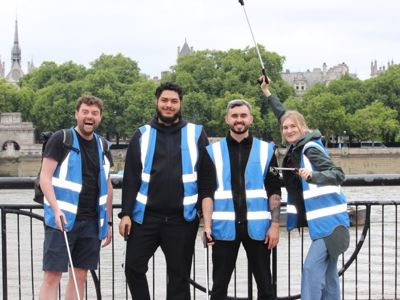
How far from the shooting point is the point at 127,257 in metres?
6.44

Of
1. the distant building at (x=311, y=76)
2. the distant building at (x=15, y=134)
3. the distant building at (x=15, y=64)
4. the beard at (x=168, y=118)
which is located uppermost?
the distant building at (x=15, y=64)

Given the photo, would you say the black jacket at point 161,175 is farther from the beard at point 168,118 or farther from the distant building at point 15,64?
the distant building at point 15,64

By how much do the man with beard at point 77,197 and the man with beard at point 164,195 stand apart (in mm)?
244

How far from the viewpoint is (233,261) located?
6.50 metres

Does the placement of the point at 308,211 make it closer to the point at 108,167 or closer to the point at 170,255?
the point at 170,255

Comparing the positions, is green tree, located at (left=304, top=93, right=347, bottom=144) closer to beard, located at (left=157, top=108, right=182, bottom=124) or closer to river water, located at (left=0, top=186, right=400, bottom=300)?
river water, located at (left=0, top=186, right=400, bottom=300)

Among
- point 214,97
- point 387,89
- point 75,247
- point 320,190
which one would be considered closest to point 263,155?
point 320,190

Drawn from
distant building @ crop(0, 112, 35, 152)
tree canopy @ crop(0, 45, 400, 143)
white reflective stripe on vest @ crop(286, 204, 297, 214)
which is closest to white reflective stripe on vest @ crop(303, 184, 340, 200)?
white reflective stripe on vest @ crop(286, 204, 297, 214)

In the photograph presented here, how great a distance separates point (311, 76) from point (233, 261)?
118616mm

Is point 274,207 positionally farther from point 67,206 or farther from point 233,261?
point 67,206

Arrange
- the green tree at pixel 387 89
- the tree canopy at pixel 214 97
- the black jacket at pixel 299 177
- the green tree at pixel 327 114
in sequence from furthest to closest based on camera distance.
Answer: the green tree at pixel 387 89 → the tree canopy at pixel 214 97 → the green tree at pixel 327 114 → the black jacket at pixel 299 177

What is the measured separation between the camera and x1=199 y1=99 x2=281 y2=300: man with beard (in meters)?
6.41

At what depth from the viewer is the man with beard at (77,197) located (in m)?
6.41

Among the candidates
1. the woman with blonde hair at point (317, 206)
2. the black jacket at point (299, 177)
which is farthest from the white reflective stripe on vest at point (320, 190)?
the black jacket at point (299, 177)
